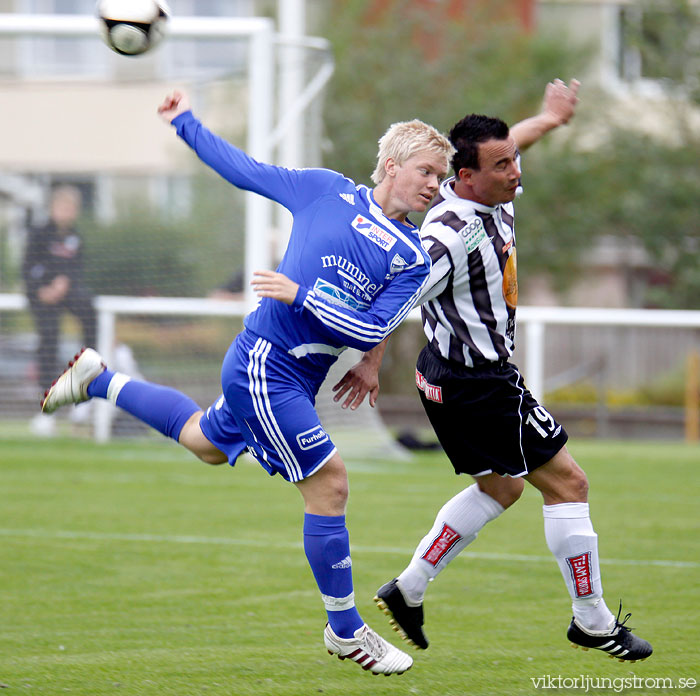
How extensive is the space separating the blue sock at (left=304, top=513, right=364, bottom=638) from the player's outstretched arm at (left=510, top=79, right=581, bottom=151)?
2.11 m

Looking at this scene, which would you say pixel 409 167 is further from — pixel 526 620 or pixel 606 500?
pixel 606 500

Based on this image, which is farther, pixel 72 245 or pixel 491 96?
pixel 491 96

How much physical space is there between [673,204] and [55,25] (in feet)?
41.1

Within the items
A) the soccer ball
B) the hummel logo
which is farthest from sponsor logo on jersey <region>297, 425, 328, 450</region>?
the soccer ball

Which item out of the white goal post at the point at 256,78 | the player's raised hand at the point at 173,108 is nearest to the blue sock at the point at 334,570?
the player's raised hand at the point at 173,108

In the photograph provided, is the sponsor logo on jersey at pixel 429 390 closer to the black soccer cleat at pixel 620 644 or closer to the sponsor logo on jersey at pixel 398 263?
the sponsor logo on jersey at pixel 398 263

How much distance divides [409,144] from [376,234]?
0.36 m

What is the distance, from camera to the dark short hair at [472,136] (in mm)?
4809

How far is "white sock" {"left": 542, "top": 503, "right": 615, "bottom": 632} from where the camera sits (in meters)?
4.63

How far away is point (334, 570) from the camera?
448 centimetres

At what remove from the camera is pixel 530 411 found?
15.8 feet

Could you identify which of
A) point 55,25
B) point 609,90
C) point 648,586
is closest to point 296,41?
point 55,25

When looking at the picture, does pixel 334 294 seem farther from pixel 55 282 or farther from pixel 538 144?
pixel 538 144

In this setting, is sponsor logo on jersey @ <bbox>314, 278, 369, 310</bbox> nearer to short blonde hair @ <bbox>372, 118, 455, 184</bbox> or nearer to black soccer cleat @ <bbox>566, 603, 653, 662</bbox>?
short blonde hair @ <bbox>372, 118, 455, 184</bbox>
